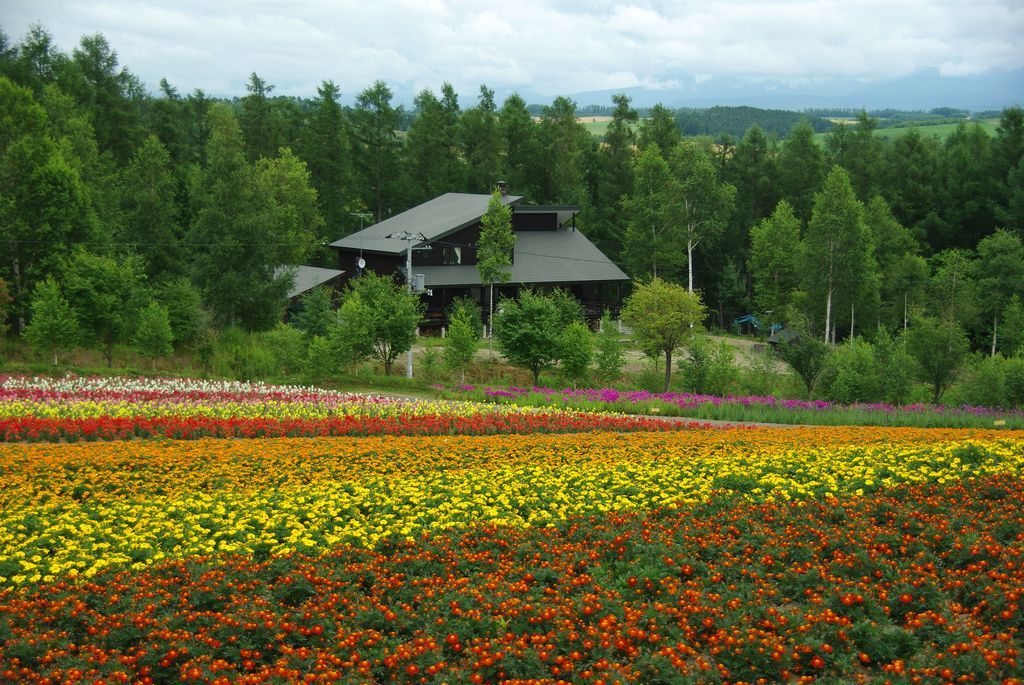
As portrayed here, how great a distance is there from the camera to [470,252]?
55844mm

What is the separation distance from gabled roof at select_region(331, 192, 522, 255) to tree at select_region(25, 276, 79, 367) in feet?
68.7

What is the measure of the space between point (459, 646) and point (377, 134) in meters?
→ 67.3

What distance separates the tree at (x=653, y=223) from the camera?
61031 millimetres

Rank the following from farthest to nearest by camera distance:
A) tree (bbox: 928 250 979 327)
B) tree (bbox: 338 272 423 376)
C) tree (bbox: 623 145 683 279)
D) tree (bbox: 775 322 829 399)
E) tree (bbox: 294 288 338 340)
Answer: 1. tree (bbox: 623 145 683 279)
2. tree (bbox: 928 250 979 327)
3. tree (bbox: 294 288 338 340)
4. tree (bbox: 338 272 423 376)
5. tree (bbox: 775 322 829 399)

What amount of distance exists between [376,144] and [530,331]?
41.6m

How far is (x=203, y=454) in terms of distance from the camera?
18.1 meters

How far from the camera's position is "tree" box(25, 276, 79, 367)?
34.2 meters

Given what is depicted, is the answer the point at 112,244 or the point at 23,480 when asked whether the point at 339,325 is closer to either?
the point at 112,244

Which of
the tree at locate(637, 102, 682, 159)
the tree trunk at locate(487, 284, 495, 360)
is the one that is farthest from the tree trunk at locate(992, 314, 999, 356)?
the tree trunk at locate(487, 284, 495, 360)

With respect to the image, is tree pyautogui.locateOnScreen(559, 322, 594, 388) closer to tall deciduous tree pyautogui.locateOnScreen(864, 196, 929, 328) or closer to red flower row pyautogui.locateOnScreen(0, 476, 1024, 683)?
red flower row pyautogui.locateOnScreen(0, 476, 1024, 683)

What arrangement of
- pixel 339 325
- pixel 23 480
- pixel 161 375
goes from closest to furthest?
pixel 23 480, pixel 161 375, pixel 339 325

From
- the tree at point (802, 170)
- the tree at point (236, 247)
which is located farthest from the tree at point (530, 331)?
the tree at point (802, 170)

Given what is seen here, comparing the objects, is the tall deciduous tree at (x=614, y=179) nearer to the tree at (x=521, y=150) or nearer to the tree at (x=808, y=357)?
the tree at (x=521, y=150)

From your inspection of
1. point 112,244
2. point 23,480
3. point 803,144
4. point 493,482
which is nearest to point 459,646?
point 493,482
